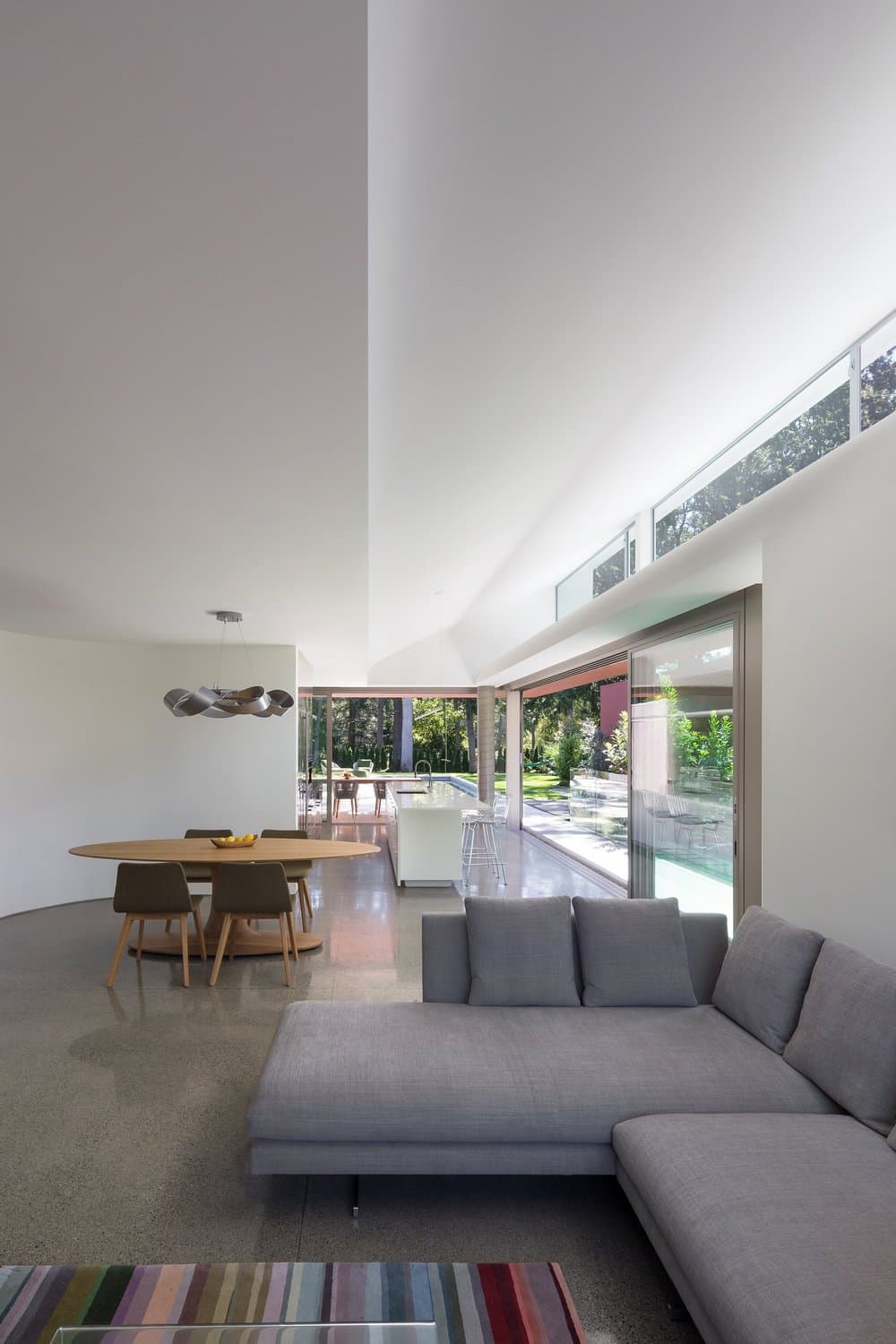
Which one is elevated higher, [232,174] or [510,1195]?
[232,174]

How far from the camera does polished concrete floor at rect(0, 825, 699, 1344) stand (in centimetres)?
241

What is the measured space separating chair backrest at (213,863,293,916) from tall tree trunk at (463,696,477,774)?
12.9m

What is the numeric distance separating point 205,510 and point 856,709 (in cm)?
281

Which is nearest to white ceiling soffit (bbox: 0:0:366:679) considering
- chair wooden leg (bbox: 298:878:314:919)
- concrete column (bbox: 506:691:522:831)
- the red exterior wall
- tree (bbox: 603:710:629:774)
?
chair wooden leg (bbox: 298:878:314:919)

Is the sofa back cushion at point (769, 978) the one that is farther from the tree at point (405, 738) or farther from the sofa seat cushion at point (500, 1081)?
the tree at point (405, 738)

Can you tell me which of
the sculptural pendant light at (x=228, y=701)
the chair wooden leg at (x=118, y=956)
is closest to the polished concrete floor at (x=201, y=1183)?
the chair wooden leg at (x=118, y=956)

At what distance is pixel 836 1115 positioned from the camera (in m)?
2.51

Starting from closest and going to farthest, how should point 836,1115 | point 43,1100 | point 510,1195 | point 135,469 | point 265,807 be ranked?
point 836,1115, point 510,1195, point 135,469, point 43,1100, point 265,807

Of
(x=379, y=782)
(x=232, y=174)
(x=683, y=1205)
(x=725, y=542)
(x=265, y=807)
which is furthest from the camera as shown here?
(x=379, y=782)

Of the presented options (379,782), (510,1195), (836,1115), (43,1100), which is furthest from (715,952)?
(379,782)

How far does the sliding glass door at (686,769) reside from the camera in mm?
5156

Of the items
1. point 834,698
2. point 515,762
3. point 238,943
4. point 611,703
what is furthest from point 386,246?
point 515,762

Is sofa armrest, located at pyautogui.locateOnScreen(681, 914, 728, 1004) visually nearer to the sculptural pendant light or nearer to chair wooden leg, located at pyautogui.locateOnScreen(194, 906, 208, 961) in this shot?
the sculptural pendant light

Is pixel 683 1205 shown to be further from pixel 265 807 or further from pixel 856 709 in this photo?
pixel 265 807
